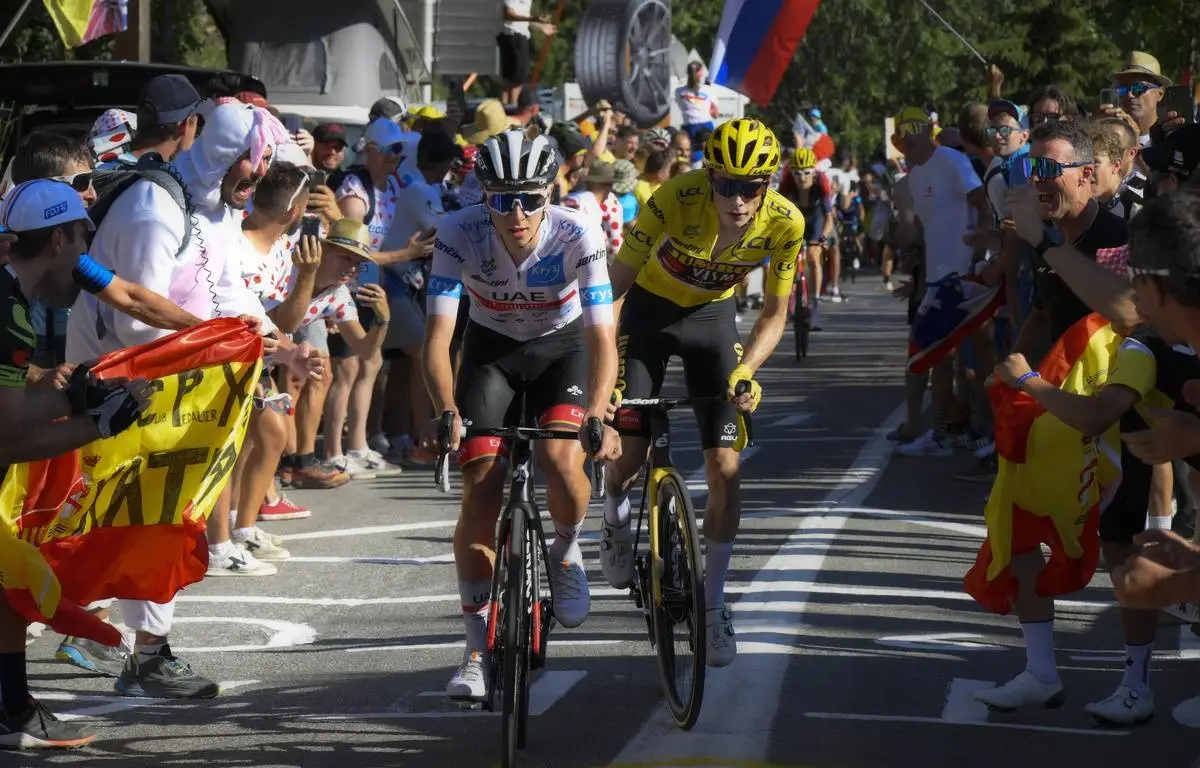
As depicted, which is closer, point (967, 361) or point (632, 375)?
point (632, 375)

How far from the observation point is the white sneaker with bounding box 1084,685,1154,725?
7.06m

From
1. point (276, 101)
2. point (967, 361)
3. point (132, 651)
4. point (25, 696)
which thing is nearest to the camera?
point (25, 696)

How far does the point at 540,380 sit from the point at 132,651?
6.86 ft

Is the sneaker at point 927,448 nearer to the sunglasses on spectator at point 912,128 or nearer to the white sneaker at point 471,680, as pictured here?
the sunglasses on spectator at point 912,128

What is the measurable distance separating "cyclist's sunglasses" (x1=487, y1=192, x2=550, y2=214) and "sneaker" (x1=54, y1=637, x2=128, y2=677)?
252 centimetres

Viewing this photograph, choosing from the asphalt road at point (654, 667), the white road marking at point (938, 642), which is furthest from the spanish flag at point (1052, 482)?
the white road marking at point (938, 642)

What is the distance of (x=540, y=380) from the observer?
301 inches

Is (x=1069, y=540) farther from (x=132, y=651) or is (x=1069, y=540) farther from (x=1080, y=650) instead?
(x=132, y=651)

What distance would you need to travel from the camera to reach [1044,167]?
7809 millimetres

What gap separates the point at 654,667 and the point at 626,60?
2086 cm

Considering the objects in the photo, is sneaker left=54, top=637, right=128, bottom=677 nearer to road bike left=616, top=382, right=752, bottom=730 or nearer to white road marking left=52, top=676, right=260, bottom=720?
white road marking left=52, top=676, right=260, bottom=720

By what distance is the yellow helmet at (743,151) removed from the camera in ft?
25.5

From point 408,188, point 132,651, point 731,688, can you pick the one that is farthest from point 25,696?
point 408,188

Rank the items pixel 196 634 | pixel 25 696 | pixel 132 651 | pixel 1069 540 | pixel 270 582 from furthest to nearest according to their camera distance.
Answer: pixel 270 582 < pixel 196 634 < pixel 132 651 < pixel 1069 540 < pixel 25 696
